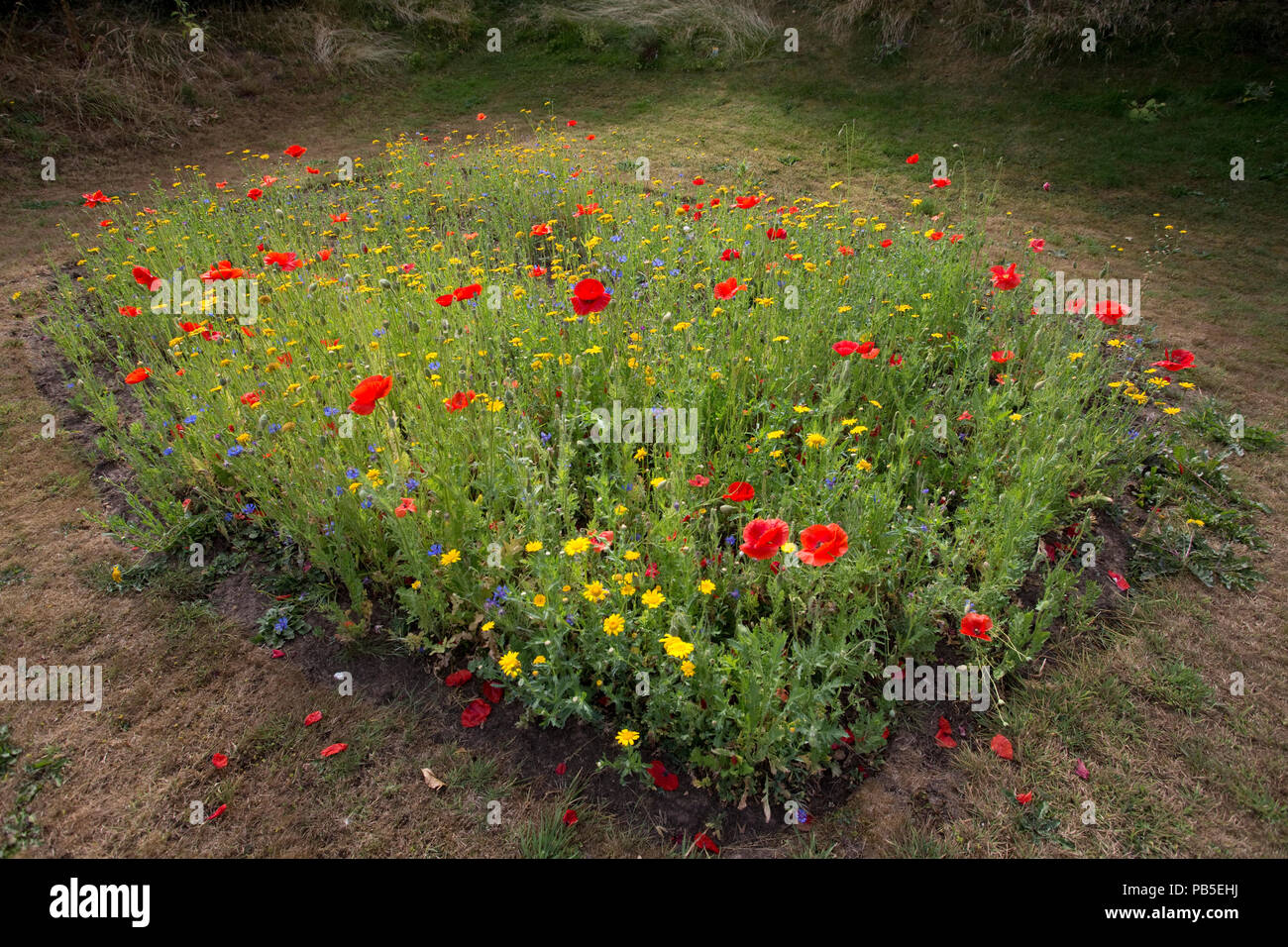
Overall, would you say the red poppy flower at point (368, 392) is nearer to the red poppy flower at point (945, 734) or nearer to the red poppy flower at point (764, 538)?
the red poppy flower at point (764, 538)

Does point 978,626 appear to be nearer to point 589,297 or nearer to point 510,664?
point 510,664

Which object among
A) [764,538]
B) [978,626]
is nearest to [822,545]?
[764,538]

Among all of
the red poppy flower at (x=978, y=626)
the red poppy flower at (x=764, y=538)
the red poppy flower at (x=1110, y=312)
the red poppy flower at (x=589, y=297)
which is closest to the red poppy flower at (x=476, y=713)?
the red poppy flower at (x=764, y=538)

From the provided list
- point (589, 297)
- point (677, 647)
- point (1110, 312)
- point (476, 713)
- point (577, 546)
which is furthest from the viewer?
point (1110, 312)

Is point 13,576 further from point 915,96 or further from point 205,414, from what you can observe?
point 915,96

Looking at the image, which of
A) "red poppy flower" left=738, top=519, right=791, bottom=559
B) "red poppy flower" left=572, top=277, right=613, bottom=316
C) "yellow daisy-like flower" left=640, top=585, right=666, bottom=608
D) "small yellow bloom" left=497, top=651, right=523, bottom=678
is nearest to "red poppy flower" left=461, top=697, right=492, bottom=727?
"small yellow bloom" left=497, top=651, right=523, bottom=678

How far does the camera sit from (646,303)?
4012 mm

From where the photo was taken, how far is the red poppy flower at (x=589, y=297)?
2.58 meters

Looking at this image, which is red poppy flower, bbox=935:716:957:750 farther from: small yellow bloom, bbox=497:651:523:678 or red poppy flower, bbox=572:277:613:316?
red poppy flower, bbox=572:277:613:316

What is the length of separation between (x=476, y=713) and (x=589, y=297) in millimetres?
1553

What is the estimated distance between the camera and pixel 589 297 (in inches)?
103

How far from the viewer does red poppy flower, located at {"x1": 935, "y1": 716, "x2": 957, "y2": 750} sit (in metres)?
2.20

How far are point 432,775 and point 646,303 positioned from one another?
279cm
